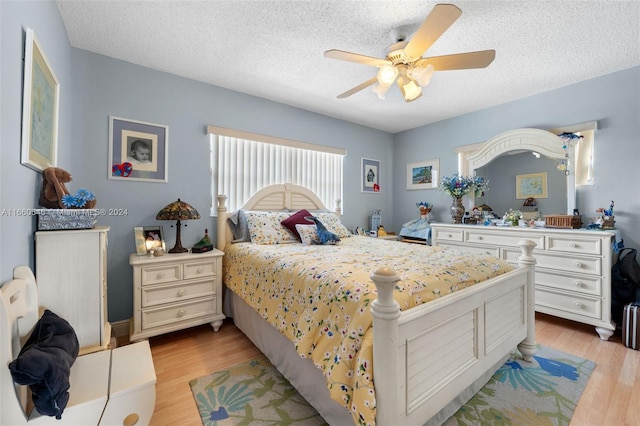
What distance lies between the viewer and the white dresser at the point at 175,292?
2180mm

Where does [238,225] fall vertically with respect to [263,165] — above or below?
below

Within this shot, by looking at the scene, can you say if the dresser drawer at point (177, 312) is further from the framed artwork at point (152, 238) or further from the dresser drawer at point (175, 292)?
the framed artwork at point (152, 238)

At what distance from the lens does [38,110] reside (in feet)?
→ 4.66

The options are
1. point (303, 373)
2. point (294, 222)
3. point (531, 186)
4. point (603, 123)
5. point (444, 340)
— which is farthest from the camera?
point (531, 186)

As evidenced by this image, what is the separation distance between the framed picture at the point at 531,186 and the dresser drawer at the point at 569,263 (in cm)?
82

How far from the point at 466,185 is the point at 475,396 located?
8.51 ft

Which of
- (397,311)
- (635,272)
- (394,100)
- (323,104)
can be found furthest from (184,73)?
(635,272)

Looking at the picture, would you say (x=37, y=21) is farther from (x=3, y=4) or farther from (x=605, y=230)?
(x=605, y=230)

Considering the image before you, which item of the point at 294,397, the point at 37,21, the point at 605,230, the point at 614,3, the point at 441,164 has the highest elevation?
the point at 614,3

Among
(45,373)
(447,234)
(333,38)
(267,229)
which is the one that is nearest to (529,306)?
(447,234)

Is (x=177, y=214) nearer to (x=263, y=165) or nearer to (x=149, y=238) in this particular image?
(x=149, y=238)

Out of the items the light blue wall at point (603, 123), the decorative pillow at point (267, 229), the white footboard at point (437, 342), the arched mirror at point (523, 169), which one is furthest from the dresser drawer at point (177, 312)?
the light blue wall at point (603, 123)

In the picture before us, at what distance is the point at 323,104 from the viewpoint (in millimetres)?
3461

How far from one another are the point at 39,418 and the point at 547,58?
395cm
